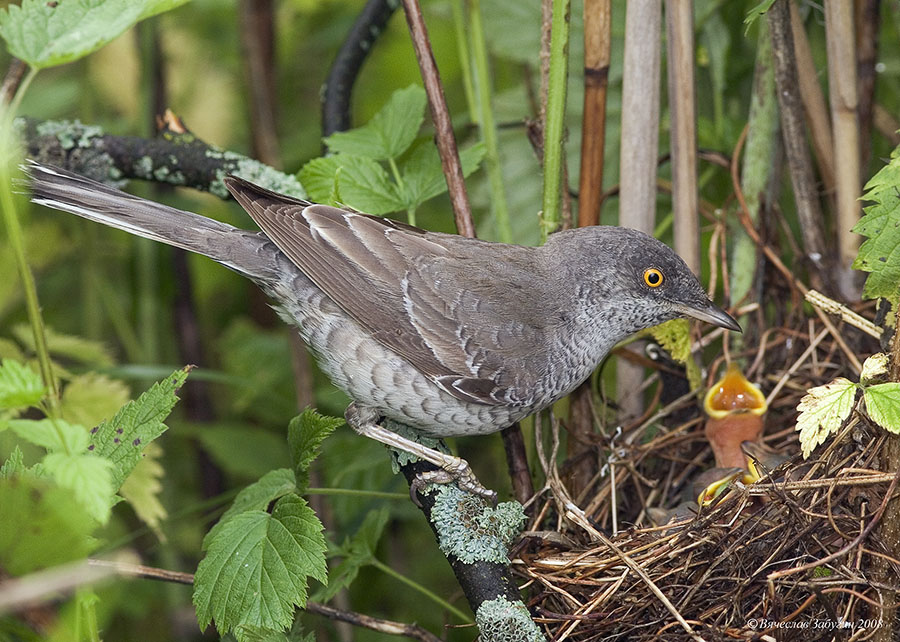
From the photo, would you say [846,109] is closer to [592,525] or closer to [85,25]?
[592,525]

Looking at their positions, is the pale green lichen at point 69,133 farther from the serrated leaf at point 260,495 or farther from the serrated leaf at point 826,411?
the serrated leaf at point 826,411

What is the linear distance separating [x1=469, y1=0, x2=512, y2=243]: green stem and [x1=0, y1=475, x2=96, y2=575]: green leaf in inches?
74.4

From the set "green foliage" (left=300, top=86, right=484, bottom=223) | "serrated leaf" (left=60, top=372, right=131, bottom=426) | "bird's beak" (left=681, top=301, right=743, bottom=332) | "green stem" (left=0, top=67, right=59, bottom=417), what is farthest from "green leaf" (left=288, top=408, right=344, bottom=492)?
"bird's beak" (left=681, top=301, right=743, bottom=332)

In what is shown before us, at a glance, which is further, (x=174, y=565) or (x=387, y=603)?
(x=387, y=603)

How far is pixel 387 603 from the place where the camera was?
462cm

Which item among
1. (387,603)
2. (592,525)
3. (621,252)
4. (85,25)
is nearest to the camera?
(85,25)

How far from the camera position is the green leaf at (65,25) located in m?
1.68

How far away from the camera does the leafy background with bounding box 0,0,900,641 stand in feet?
11.0

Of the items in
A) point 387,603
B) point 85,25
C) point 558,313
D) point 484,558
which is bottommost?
point 387,603

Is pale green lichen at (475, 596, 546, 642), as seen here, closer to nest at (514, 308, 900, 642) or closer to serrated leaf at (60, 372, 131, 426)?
nest at (514, 308, 900, 642)

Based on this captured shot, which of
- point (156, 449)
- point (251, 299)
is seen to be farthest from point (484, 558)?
point (251, 299)

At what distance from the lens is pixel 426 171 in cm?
291

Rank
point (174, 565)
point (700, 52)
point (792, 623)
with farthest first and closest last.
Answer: point (174, 565) < point (700, 52) < point (792, 623)

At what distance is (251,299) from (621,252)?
10.1ft
